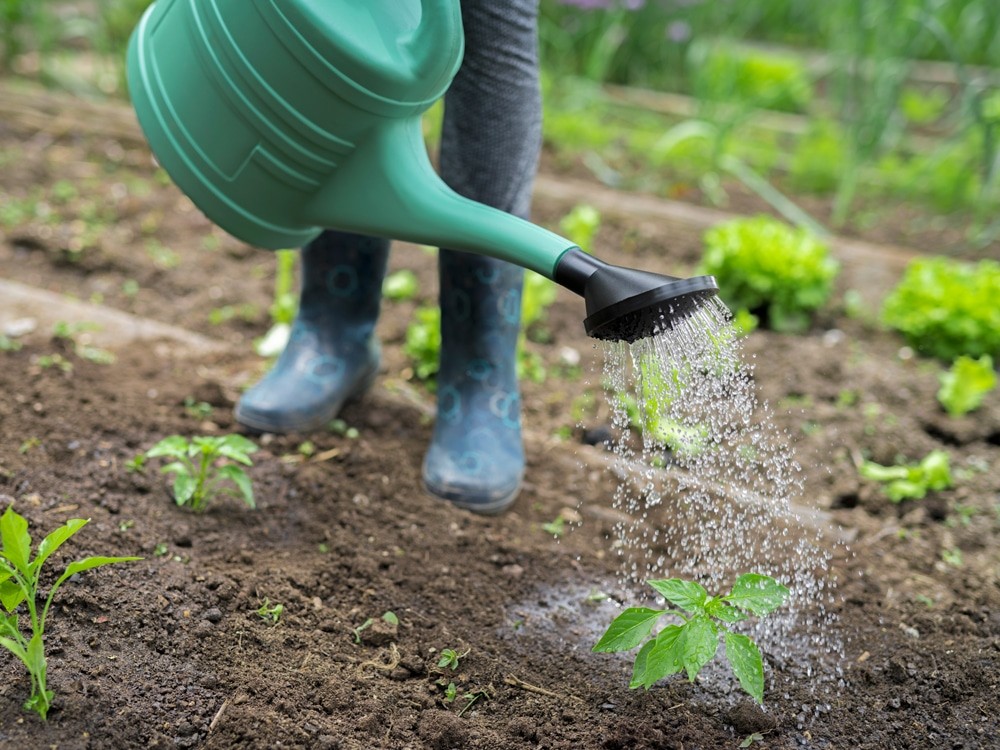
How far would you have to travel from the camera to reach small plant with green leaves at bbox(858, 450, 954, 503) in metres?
1.73

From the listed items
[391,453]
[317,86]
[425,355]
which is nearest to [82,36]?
[425,355]

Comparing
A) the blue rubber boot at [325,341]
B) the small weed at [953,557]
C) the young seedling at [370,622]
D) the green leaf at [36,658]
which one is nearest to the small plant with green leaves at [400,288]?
the blue rubber boot at [325,341]

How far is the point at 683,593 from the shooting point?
1141mm

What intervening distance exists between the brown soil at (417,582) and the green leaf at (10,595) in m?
0.08

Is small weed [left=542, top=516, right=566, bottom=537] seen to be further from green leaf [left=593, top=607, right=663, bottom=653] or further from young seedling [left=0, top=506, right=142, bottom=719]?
young seedling [left=0, top=506, right=142, bottom=719]

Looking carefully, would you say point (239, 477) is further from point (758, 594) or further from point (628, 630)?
point (758, 594)

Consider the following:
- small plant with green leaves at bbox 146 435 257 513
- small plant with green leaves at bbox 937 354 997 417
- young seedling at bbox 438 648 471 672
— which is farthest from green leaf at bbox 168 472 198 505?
small plant with green leaves at bbox 937 354 997 417

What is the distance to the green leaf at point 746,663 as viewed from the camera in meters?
1.09

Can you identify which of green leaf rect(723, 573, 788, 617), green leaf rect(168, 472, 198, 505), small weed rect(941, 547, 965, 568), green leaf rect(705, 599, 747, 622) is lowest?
green leaf rect(168, 472, 198, 505)

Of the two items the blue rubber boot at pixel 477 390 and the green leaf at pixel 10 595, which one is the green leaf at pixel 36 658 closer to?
the green leaf at pixel 10 595

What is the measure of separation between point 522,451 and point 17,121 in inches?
94.7

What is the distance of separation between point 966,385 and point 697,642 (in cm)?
117

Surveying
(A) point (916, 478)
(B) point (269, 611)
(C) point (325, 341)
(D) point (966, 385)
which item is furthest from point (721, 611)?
(D) point (966, 385)

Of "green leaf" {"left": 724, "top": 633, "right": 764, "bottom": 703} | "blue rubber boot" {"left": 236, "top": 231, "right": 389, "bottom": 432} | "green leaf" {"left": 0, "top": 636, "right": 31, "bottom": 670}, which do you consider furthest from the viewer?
"blue rubber boot" {"left": 236, "top": 231, "right": 389, "bottom": 432}
